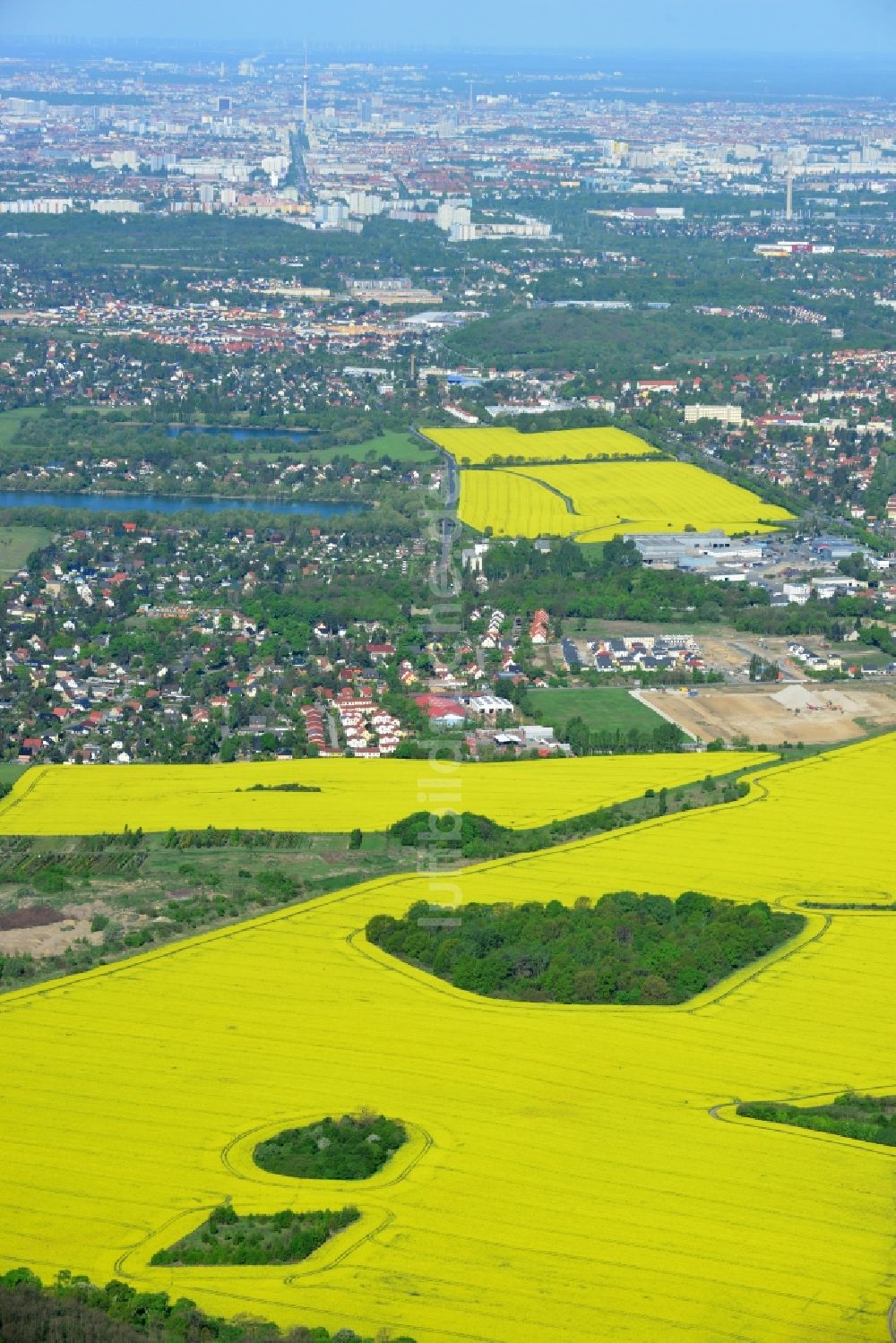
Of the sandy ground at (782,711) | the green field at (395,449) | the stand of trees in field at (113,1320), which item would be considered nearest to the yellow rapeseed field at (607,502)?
the green field at (395,449)

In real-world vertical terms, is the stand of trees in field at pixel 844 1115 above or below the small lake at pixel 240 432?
above

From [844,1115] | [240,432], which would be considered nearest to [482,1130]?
[844,1115]

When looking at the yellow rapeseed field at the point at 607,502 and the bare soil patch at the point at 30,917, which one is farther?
the yellow rapeseed field at the point at 607,502

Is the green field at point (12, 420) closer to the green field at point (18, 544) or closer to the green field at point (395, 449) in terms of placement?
the green field at point (395, 449)

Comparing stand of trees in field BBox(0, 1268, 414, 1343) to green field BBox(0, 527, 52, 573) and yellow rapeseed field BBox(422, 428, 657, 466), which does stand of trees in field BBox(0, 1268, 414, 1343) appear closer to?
green field BBox(0, 527, 52, 573)

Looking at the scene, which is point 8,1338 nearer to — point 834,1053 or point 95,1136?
point 95,1136

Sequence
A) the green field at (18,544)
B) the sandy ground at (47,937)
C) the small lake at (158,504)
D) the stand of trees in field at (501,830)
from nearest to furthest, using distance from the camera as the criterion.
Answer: the sandy ground at (47,937) < the stand of trees in field at (501,830) < the green field at (18,544) < the small lake at (158,504)

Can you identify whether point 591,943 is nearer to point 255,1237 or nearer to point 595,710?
point 255,1237

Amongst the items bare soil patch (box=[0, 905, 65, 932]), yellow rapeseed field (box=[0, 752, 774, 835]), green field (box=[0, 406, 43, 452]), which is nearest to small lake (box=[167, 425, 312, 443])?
green field (box=[0, 406, 43, 452])
